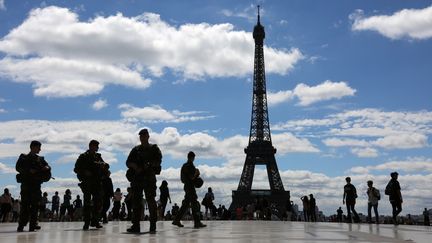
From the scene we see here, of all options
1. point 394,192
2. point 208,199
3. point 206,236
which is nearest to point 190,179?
point 206,236

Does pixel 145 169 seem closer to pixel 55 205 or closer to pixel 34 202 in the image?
pixel 34 202

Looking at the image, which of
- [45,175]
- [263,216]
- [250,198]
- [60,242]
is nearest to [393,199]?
[45,175]

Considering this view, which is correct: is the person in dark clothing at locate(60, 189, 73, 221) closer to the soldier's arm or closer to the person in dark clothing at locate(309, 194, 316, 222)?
the person in dark clothing at locate(309, 194, 316, 222)

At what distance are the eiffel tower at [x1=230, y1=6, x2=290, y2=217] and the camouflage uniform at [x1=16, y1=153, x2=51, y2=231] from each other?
65.7 m

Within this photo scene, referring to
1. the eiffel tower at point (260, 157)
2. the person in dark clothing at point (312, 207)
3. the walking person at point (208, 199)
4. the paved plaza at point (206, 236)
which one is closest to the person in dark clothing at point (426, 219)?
the person in dark clothing at point (312, 207)

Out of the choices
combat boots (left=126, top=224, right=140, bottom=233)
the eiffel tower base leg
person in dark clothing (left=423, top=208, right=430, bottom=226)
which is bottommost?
combat boots (left=126, top=224, right=140, bottom=233)

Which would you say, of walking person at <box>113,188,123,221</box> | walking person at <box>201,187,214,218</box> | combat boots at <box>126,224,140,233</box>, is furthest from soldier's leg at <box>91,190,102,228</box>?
walking person at <box>201,187,214,218</box>

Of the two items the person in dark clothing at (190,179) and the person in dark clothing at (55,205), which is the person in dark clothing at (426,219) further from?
the person in dark clothing at (55,205)

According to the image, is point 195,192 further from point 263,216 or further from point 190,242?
point 263,216

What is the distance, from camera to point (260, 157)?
81.6 meters

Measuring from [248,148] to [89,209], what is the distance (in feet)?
230

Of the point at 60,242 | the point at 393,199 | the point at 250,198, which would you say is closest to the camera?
the point at 60,242

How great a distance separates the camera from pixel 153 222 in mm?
10773

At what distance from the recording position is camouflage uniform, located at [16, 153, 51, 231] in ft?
35.6
